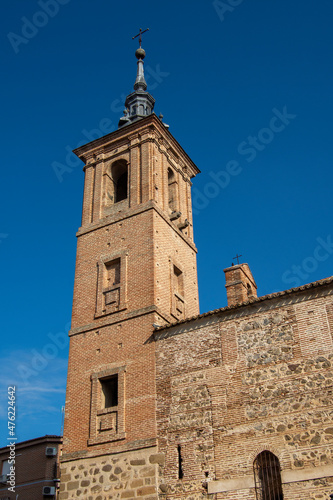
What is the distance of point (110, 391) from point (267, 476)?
5.61 metres

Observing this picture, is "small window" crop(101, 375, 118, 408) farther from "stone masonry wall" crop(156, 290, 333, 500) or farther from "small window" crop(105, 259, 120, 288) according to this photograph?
"small window" crop(105, 259, 120, 288)

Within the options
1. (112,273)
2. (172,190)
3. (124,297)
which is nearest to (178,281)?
(112,273)

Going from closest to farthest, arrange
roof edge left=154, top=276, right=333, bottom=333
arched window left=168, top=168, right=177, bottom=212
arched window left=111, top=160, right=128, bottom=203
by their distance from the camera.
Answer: roof edge left=154, top=276, right=333, bottom=333 < arched window left=168, top=168, right=177, bottom=212 < arched window left=111, top=160, right=128, bottom=203

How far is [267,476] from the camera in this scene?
1262 cm

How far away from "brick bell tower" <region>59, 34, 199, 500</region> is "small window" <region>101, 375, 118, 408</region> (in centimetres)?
4

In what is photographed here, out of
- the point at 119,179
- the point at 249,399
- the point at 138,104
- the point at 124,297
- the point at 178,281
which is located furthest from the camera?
the point at 138,104

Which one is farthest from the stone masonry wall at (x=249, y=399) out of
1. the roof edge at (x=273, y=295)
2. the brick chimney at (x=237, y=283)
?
the brick chimney at (x=237, y=283)

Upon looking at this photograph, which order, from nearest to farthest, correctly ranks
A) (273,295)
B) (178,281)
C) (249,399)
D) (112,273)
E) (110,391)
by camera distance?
1. (249,399)
2. (273,295)
3. (110,391)
4. (112,273)
5. (178,281)

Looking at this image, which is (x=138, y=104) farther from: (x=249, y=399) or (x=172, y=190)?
(x=249, y=399)

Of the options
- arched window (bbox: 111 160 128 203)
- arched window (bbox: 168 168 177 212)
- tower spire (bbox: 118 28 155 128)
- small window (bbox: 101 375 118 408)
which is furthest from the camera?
tower spire (bbox: 118 28 155 128)

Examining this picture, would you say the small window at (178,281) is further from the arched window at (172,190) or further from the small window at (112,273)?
the arched window at (172,190)

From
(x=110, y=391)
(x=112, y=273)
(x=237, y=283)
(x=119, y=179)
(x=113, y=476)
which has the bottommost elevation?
(x=113, y=476)

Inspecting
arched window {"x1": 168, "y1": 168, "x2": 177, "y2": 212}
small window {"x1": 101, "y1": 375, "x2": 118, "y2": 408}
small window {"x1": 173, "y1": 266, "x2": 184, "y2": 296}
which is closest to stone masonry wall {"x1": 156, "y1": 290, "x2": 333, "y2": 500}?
small window {"x1": 101, "y1": 375, "x2": 118, "y2": 408}

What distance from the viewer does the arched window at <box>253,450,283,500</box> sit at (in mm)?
12438
